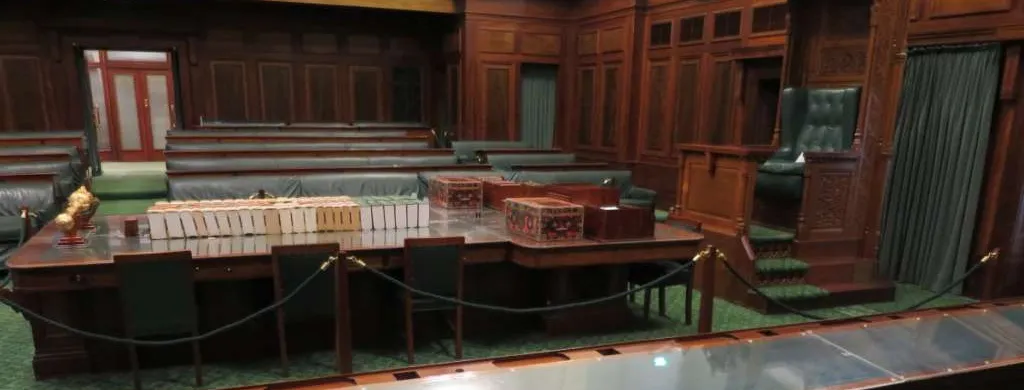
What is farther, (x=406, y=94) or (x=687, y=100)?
(x=406, y=94)

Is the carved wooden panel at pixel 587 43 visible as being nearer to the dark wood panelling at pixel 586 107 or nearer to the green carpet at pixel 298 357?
the dark wood panelling at pixel 586 107

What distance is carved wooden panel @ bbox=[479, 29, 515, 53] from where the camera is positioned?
30.5 ft

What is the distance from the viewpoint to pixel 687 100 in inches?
296

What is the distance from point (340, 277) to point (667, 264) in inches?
84.3

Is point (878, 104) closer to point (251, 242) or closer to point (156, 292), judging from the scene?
point (251, 242)

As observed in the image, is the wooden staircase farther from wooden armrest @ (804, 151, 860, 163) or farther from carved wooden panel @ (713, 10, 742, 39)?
carved wooden panel @ (713, 10, 742, 39)

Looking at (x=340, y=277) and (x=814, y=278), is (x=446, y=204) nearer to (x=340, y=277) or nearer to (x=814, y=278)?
(x=340, y=277)

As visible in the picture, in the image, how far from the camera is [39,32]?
8742mm

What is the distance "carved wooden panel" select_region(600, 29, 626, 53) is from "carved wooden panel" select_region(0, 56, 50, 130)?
8077 mm

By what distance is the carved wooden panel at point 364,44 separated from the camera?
34.0ft

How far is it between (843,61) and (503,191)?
10.2 ft

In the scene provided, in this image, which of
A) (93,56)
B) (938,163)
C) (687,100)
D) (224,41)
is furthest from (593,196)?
(93,56)

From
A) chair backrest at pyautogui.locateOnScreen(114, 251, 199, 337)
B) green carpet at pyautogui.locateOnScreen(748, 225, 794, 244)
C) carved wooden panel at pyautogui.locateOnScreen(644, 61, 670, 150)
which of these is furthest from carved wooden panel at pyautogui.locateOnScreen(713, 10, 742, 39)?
chair backrest at pyautogui.locateOnScreen(114, 251, 199, 337)

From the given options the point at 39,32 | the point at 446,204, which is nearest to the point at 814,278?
the point at 446,204
